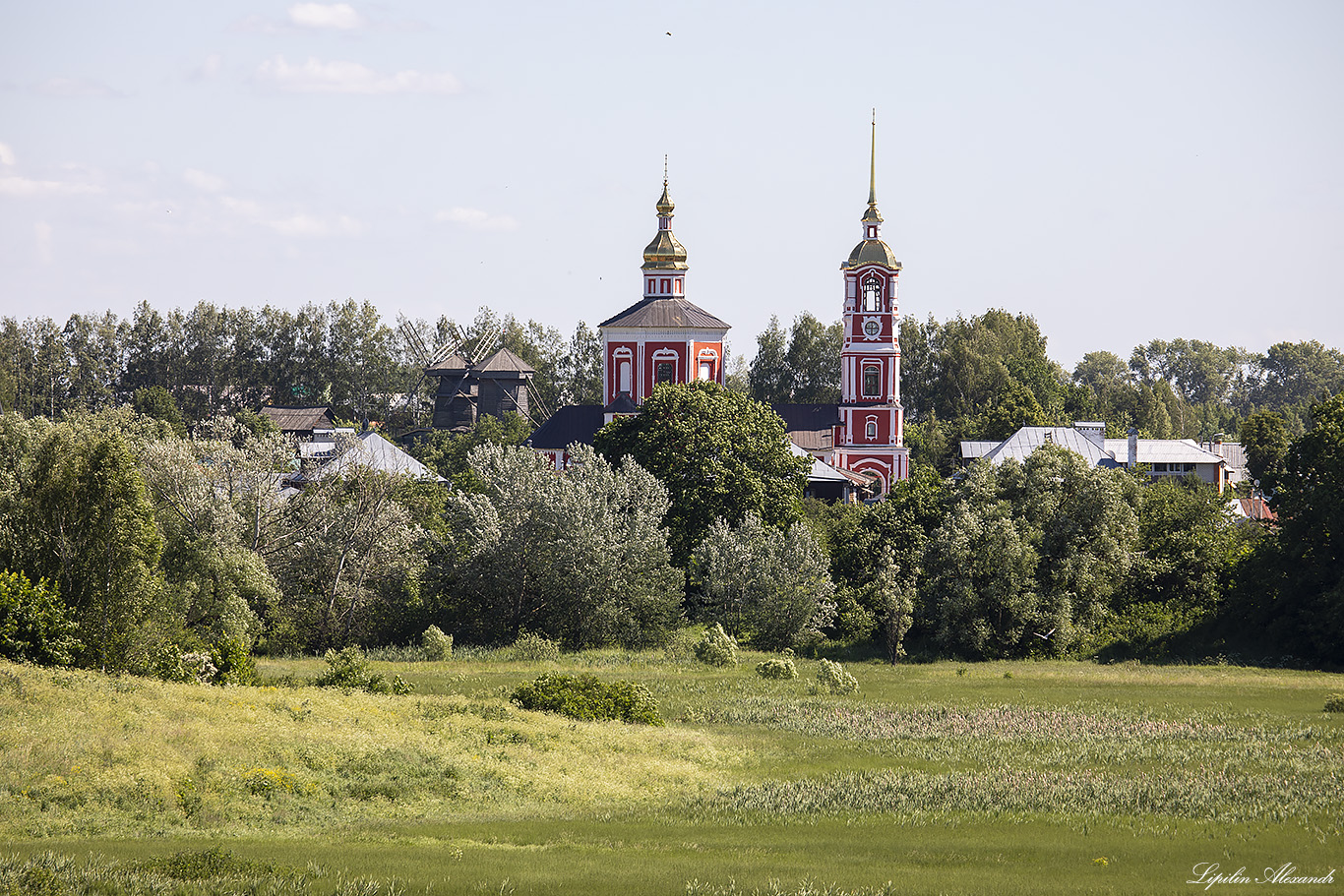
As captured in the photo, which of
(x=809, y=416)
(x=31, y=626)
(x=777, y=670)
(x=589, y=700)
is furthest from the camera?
(x=809, y=416)

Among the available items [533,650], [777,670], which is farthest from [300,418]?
[777,670]

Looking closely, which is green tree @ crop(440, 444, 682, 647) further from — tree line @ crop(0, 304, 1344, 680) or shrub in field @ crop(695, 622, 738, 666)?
shrub in field @ crop(695, 622, 738, 666)

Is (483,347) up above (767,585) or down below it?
above

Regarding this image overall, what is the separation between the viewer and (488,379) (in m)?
139

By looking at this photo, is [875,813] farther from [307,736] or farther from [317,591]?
[317,591]

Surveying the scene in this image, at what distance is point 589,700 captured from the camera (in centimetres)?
3453

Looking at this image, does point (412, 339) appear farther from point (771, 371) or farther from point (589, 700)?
point (589, 700)

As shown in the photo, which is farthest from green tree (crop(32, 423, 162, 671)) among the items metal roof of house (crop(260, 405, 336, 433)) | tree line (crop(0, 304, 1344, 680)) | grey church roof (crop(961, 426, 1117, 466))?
metal roof of house (crop(260, 405, 336, 433))

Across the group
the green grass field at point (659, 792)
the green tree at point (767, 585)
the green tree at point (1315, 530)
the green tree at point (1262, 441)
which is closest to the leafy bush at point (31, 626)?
the green grass field at point (659, 792)

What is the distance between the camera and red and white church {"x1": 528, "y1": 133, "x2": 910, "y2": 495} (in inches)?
3917

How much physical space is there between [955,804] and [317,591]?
3489cm

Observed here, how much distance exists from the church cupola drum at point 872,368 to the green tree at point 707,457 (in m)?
Result: 39.7

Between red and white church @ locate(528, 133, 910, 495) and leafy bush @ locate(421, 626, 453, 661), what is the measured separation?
4852 centimetres

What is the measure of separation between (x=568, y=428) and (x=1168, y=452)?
4474cm
